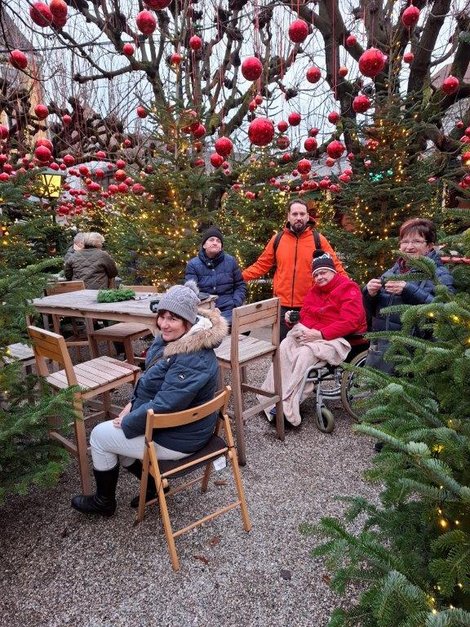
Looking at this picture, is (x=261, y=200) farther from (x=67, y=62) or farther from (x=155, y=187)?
(x=67, y=62)

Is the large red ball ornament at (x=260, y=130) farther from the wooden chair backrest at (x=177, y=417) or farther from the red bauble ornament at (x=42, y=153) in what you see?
the red bauble ornament at (x=42, y=153)

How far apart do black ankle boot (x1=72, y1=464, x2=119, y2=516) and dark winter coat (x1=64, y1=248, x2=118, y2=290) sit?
3.95 meters

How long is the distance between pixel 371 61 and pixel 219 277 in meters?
2.62

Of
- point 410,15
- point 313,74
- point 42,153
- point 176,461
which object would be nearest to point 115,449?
point 176,461

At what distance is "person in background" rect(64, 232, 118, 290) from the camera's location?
6.21 m

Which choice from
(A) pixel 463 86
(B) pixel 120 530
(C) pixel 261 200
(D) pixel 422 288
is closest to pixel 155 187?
(C) pixel 261 200

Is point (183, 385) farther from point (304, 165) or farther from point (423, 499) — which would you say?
point (304, 165)

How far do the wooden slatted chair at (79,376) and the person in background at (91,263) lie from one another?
2.83 m

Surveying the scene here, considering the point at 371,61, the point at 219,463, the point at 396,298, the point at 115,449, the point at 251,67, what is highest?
the point at 371,61

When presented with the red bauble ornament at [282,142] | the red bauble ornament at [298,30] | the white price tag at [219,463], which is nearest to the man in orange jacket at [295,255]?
the red bauble ornament at [298,30]

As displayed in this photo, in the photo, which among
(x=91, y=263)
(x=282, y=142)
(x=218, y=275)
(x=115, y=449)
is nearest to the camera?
(x=115, y=449)

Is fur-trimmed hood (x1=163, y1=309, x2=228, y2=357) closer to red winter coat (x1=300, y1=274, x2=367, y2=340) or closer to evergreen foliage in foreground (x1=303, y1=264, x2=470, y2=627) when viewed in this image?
evergreen foliage in foreground (x1=303, y1=264, x2=470, y2=627)

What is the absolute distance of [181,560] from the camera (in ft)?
8.14

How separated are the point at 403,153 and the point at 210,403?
5147 mm
